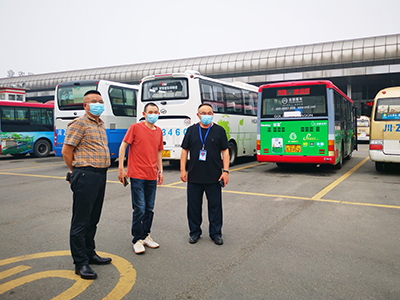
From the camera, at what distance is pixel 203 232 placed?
509 centimetres

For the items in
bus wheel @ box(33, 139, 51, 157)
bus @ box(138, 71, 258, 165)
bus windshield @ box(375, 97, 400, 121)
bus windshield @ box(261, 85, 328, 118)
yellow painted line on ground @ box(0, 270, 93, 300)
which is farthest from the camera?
bus wheel @ box(33, 139, 51, 157)

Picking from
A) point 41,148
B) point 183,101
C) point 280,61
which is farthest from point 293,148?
point 280,61

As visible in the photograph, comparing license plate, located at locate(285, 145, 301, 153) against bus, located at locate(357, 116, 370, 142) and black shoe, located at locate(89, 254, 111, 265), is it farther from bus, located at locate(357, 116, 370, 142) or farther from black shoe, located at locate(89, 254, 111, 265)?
bus, located at locate(357, 116, 370, 142)

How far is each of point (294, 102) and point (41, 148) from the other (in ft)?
44.9

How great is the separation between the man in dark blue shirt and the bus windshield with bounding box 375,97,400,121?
306 inches

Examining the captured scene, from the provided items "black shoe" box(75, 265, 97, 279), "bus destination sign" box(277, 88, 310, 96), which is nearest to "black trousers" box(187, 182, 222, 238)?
"black shoe" box(75, 265, 97, 279)

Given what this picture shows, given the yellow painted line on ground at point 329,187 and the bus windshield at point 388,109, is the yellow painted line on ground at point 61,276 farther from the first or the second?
the bus windshield at point 388,109

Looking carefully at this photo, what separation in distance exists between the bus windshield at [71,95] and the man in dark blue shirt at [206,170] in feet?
31.8

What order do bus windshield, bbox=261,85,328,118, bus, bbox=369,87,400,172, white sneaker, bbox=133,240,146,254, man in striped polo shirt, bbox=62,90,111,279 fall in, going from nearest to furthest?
man in striped polo shirt, bbox=62,90,111,279 < white sneaker, bbox=133,240,146,254 < bus, bbox=369,87,400,172 < bus windshield, bbox=261,85,328,118

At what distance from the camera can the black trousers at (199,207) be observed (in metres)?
4.68

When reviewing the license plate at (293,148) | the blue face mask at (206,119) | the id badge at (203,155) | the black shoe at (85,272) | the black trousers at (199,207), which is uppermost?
the blue face mask at (206,119)

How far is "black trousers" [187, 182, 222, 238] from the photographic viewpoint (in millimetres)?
4676

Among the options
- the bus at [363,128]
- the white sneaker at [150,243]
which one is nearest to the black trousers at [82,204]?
the white sneaker at [150,243]

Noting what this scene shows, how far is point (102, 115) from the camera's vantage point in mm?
13352
